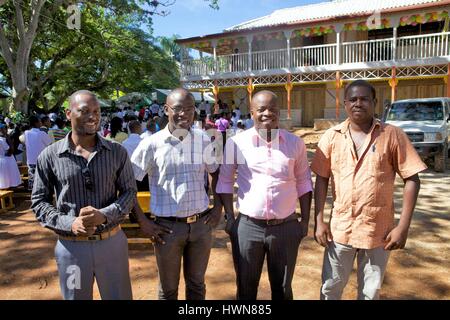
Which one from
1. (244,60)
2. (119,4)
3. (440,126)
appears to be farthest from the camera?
(244,60)

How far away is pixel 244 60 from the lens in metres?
18.7

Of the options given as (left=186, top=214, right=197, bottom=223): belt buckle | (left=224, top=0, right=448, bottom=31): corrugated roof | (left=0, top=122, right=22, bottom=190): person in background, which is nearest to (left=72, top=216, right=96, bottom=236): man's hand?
(left=186, top=214, right=197, bottom=223): belt buckle

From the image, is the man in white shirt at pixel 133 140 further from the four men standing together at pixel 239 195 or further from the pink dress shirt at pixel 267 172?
the pink dress shirt at pixel 267 172

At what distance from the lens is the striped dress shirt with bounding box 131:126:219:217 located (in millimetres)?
2535

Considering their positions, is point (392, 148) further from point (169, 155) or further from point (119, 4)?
point (119, 4)

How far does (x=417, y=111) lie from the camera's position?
1000cm

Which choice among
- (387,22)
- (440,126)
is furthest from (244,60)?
(440,126)

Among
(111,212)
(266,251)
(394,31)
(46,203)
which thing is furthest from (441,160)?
(46,203)

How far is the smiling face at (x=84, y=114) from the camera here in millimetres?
2242

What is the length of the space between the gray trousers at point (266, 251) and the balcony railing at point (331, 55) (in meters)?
14.7

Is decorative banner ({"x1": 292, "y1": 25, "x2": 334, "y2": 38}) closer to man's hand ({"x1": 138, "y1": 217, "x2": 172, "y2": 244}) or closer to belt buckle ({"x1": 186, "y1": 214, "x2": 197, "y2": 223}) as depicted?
belt buckle ({"x1": 186, "y1": 214, "x2": 197, "y2": 223})

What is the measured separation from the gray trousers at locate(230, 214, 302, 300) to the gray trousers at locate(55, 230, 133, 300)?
2.69ft

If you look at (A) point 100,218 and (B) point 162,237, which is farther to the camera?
(B) point 162,237
